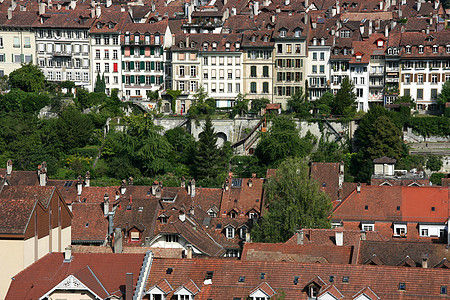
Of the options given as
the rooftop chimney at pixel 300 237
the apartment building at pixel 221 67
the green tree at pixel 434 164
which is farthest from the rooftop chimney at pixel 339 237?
the apartment building at pixel 221 67

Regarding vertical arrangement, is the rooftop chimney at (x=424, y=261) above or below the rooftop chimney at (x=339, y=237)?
below

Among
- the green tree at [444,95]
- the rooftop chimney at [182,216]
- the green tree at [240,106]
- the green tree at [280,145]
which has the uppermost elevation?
the green tree at [444,95]

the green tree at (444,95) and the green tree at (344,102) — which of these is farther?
the green tree at (444,95)

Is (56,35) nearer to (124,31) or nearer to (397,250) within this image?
(124,31)

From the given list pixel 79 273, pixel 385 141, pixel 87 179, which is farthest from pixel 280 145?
pixel 79 273

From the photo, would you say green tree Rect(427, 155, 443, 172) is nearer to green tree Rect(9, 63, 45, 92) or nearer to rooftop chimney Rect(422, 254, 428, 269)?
rooftop chimney Rect(422, 254, 428, 269)

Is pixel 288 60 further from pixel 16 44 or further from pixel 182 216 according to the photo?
pixel 182 216

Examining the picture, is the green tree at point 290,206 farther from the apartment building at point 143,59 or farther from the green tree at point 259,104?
the apartment building at point 143,59

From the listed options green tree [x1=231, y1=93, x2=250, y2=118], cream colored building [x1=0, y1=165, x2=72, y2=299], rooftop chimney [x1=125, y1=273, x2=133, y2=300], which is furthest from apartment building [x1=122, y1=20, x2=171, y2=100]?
rooftop chimney [x1=125, y1=273, x2=133, y2=300]
